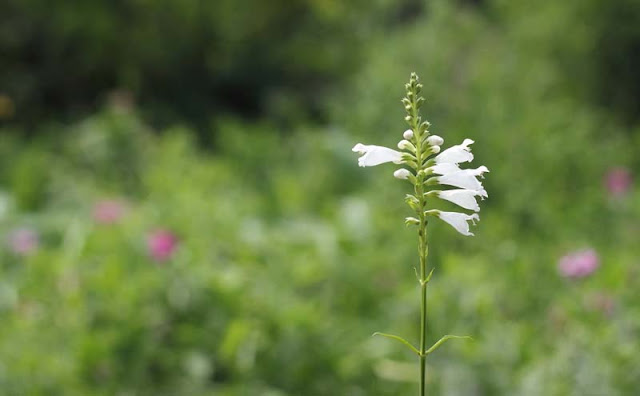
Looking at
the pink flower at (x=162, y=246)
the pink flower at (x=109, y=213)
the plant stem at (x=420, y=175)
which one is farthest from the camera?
the pink flower at (x=109, y=213)

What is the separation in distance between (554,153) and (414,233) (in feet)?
4.05

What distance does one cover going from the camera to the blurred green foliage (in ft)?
9.27

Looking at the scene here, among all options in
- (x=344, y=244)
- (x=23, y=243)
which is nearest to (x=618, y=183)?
(x=344, y=244)

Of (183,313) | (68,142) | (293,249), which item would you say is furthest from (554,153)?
(68,142)

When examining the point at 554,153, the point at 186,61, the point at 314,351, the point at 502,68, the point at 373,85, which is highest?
the point at 186,61

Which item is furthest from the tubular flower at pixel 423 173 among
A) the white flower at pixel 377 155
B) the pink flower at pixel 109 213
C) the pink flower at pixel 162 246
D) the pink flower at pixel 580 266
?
the pink flower at pixel 109 213

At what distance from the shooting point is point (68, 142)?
21.2 feet

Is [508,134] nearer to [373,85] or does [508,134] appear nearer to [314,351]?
[373,85]

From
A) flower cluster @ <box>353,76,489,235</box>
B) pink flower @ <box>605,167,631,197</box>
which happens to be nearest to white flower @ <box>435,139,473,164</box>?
flower cluster @ <box>353,76,489,235</box>

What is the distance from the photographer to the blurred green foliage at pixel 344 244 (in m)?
2.83

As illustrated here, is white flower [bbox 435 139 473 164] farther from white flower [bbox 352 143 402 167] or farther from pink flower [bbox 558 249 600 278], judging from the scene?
pink flower [bbox 558 249 600 278]

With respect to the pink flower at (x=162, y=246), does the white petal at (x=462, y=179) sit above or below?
below

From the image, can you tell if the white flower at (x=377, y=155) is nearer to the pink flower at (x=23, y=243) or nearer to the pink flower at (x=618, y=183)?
the pink flower at (x=23, y=243)

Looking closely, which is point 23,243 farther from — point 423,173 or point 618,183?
point 423,173
